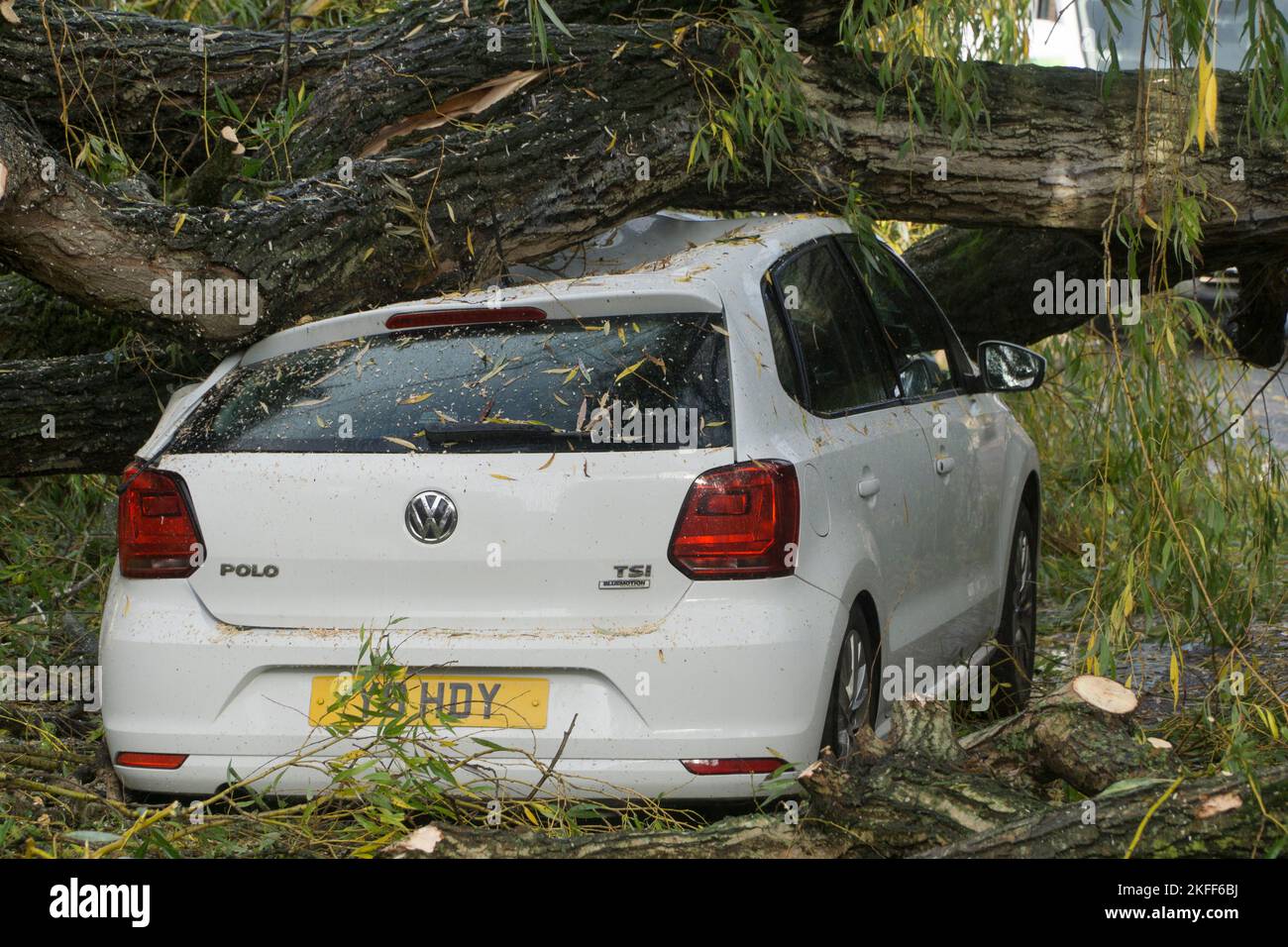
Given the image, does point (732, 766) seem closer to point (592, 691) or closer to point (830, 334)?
point (592, 691)

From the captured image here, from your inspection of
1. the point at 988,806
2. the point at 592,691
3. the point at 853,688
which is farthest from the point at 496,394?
the point at 988,806

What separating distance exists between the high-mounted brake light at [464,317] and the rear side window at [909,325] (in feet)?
5.12

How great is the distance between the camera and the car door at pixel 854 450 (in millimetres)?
4340

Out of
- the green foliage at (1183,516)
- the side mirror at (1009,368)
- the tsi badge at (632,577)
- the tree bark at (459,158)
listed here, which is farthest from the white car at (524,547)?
the side mirror at (1009,368)

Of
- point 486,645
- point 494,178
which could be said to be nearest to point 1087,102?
point 494,178

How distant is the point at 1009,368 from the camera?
6.01 m

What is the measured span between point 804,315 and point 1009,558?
1.84 meters

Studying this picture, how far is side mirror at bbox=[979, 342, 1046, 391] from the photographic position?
19.6 feet

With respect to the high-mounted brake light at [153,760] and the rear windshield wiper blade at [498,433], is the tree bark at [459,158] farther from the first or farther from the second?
the high-mounted brake light at [153,760]

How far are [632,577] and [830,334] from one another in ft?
4.51

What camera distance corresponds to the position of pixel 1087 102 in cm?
623

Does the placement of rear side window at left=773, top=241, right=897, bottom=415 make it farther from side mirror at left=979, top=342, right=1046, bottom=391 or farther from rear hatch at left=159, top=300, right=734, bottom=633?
side mirror at left=979, top=342, right=1046, bottom=391

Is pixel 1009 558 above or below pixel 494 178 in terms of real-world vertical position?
below
